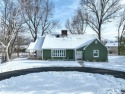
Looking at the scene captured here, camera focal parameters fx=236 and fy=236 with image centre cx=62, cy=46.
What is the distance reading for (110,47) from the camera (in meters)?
82.4

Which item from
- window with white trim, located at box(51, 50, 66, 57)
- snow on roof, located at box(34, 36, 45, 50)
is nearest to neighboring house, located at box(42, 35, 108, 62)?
window with white trim, located at box(51, 50, 66, 57)

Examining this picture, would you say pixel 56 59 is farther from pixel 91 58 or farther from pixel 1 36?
pixel 1 36

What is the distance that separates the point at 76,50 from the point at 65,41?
3175mm

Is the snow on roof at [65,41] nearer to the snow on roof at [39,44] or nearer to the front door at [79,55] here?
the front door at [79,55]

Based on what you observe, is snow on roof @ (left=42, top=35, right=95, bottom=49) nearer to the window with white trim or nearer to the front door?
the window with white trim

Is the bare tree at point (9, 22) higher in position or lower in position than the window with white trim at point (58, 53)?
higher

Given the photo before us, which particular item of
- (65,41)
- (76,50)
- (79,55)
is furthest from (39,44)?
(79,55)

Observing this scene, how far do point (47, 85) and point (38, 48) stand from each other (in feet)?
88.7

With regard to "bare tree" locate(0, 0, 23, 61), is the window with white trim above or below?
below

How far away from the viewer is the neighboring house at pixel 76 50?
37.9 meters

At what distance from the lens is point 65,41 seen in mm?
40250

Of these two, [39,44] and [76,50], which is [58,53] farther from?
[39,44]

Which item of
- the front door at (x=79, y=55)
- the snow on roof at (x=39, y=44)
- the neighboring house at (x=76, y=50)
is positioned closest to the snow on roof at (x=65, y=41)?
the neighboring house at (x=76, y=50)

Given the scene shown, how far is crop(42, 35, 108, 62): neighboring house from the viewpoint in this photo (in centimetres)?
3794
